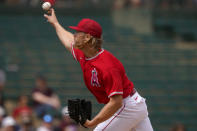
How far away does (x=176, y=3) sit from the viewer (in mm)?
15789

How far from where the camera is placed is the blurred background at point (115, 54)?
10664 mm

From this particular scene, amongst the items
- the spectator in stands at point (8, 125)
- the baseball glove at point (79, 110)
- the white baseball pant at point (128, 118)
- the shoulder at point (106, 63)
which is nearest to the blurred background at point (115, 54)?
the spectator in stands at point (8, 125)

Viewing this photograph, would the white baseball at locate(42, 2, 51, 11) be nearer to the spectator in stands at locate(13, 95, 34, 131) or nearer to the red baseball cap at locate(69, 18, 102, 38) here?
the red baseball cap at locate(69, 18, 102, 38)

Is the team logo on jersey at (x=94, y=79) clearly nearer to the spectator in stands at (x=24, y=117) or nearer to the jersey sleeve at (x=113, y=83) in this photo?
the jersey sleeve at (x=113, y=83)

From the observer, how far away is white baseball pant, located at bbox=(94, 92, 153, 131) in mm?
4051

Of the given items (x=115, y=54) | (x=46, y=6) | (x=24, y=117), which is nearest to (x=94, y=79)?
(x=46, y=6)

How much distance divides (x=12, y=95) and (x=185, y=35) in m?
7.28

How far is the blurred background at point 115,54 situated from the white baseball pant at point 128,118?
13.0 feet

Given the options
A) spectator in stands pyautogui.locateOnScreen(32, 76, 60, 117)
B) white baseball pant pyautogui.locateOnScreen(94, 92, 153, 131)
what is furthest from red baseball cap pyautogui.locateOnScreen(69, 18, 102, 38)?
spectator in stands pyautogui.locateOnScreen(32, 76, 60, 117)

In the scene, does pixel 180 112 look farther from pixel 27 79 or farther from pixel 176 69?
pixel 27 79

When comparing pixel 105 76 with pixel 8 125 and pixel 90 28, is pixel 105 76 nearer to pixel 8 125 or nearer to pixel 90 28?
pixel 90 28

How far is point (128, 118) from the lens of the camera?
160 inches

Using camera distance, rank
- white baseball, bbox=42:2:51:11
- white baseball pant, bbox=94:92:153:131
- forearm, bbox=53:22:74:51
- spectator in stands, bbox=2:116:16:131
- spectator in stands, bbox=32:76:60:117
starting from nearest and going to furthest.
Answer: white baseball pant, bbox=94:92:153:131
white baseball, bbox=42:2:51:11
forearm, bbox=53:22:74:51
spectator in stands, bbox=2:116:16:131
spectator in stands, bbox=32:76:60:117

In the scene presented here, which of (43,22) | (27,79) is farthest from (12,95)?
(43,22)
